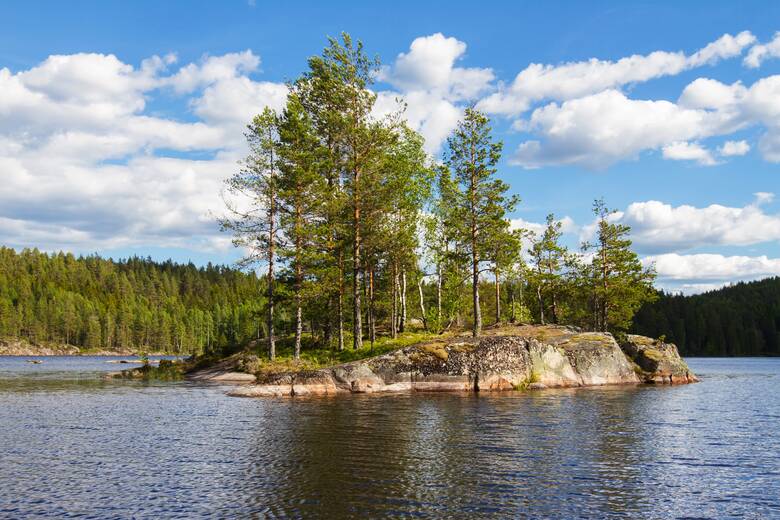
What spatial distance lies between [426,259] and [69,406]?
44.8 metres

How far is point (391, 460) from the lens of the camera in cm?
1884

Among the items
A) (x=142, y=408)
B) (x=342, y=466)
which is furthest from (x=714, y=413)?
(x=142, y=408)

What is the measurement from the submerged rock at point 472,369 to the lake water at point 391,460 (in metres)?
7.33

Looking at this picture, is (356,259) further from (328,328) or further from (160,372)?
(160,372)

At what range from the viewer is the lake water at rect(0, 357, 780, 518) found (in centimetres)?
1406

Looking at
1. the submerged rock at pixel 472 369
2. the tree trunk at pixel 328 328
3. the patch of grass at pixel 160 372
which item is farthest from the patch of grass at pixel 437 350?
the patch of grass at pixel 160 372

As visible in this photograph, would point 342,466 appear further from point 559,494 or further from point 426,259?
point 426,259

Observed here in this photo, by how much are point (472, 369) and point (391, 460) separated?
80.9 feet

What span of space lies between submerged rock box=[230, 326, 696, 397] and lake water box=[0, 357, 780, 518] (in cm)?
733

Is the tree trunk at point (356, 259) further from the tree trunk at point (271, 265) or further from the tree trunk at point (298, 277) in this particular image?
the tree trunk at point (271, 265)

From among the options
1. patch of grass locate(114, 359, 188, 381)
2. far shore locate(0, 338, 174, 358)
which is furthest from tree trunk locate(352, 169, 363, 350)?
far shore locate(0, 338, 174, 358)

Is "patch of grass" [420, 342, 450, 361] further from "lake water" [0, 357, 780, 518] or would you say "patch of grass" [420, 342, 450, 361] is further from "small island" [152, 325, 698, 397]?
"lake water" [0, 357, 780, 518]

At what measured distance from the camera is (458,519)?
12.9 m

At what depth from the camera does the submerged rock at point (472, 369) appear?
133ft
